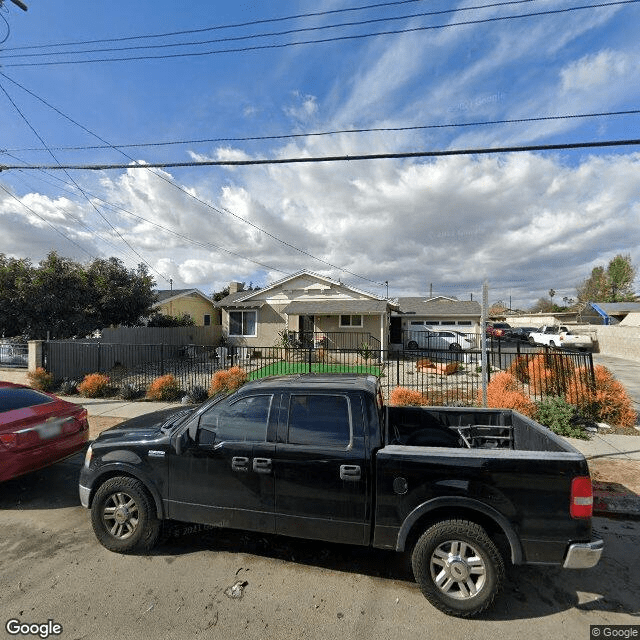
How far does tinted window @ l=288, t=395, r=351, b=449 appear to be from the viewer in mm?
3033

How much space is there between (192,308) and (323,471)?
27.1 m

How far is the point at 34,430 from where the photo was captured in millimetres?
4543

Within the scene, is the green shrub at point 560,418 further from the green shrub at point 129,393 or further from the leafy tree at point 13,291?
the leafy tree at point 13,291

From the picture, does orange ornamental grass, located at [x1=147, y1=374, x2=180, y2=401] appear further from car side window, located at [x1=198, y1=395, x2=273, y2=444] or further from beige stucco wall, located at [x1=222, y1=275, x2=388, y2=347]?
beige stucco wall, located at [x1=222, y1=275, x2=388, y2=347]

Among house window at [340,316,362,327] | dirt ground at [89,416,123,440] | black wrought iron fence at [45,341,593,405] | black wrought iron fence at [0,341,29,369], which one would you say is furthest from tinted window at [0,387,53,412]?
house window at [340,316,362,327]

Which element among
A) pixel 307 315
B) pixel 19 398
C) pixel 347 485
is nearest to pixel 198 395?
pixel 19 398

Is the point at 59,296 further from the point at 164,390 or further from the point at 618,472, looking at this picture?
the point at 618,472

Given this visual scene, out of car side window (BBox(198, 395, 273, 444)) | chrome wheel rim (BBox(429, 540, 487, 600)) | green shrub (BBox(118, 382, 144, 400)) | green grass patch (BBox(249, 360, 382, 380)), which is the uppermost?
car side window (BBox(198, 395, 273, 444))

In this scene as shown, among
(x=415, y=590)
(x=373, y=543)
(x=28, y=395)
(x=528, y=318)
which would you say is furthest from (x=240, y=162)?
(x=528, y=318)

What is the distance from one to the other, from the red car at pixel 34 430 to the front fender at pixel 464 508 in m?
4.61

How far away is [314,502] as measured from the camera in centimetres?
297

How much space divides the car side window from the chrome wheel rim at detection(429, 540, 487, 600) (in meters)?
1.69

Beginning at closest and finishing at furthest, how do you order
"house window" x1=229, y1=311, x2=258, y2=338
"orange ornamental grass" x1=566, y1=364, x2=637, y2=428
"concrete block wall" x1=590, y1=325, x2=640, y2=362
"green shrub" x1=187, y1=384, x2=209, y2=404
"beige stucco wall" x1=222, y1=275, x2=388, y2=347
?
"orange ornamental grass" x1=566, y1=364, x2=637, y2=428 < "green shrub" x1=187, y1=384, x2=209, y2=404 < "concrete block wall" x1=590, y1=325, x2=640, y2=362 < "beige stucco wall" x1=222, y1=275, x2=388, y2=347 < "house window" x1=229, y1=311, x2=258, y2=338

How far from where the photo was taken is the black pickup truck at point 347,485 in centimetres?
260
